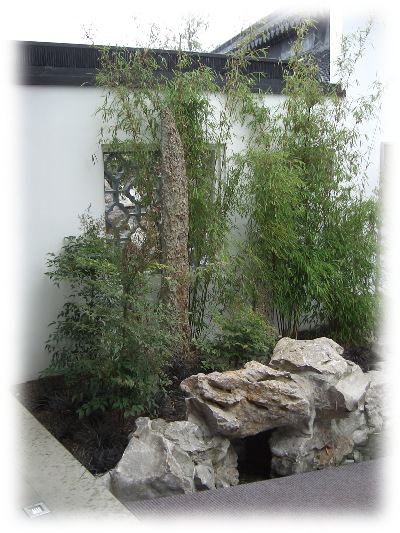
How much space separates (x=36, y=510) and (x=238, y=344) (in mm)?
2114

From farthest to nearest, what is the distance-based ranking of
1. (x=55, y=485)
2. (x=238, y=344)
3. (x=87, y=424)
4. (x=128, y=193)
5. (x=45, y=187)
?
Answer: (x=128, y=193), (x=45, y=187), (x=238, y=344), (x=87, y=424), (x=55, y=485)

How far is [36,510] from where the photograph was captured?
2639 millimetres

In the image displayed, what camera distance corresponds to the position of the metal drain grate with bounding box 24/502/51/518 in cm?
260

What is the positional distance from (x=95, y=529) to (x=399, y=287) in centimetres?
414

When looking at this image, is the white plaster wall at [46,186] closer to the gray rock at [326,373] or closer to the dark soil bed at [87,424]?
the dark soil bed at [87,424]

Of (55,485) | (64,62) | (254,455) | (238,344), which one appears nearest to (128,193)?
(64,62)

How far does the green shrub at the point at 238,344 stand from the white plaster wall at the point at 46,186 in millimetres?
1198

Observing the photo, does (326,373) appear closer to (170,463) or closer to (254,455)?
(254,455)

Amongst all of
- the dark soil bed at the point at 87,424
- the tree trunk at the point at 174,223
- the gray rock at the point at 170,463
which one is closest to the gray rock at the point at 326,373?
the gray rock at the point at 170,463

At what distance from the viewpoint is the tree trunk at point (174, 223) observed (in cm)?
468

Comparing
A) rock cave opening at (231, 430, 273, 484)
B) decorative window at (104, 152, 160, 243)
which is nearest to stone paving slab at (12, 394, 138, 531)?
rock cave opening at (231, 430, 273, 484)

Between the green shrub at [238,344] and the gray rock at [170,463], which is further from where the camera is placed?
the green shrub at [238,344]

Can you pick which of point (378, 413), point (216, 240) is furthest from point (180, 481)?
point (216, 240)

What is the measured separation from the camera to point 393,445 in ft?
13.2
